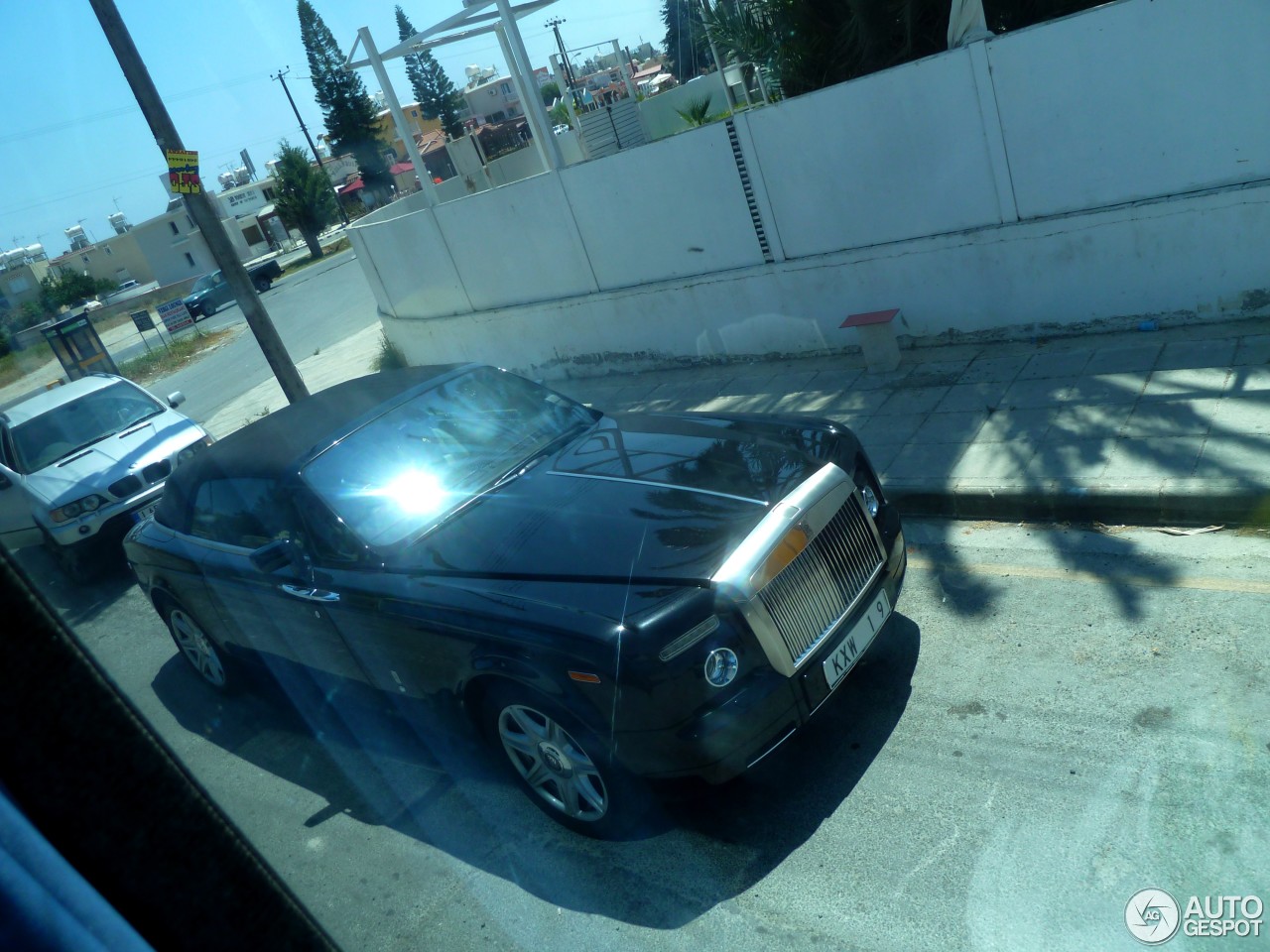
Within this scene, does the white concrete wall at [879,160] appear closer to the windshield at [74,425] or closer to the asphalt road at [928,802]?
the asphalt road at [928,802]

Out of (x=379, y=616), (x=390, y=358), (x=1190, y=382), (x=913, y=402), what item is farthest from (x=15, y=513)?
(x=1190, y=382)

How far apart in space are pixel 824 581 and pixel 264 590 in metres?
2.93

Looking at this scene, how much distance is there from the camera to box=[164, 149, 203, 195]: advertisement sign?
10.1 metres

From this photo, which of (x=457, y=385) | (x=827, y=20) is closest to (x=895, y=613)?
(x=457, y=385)

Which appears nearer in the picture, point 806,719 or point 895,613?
point 806,719

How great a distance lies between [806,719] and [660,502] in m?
1.10

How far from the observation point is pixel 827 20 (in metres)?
9.61

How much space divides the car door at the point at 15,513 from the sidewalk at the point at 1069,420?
6658mm

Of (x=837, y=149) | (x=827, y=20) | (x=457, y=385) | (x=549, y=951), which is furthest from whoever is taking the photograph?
(x=827, y=20)

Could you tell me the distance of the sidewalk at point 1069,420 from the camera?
525 cm

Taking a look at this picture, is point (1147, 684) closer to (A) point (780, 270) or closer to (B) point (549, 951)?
(B) point (549, 951)

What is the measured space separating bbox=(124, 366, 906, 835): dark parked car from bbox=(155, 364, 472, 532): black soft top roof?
24mm

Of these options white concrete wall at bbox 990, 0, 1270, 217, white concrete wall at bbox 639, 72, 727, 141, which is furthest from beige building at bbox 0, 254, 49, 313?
white concrete wall at bbox 990, 0, 1270, 217

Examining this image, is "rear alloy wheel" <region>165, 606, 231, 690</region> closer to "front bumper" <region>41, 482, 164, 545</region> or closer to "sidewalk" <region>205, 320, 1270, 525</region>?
"front bumper" <region>41, 482, 164, 545</region>
